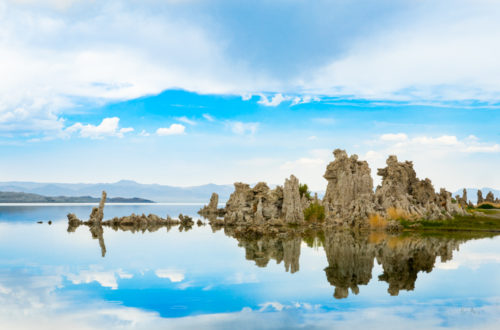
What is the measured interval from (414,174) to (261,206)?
28.5m

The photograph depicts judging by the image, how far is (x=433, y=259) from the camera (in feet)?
106

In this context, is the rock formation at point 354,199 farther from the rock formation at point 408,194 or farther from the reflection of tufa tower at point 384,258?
the reflection of tufa tower at point 384,258

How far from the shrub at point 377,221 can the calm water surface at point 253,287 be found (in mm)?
19680

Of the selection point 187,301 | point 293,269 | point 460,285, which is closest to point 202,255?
point 293,269

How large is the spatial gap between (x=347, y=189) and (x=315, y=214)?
7.78 meters

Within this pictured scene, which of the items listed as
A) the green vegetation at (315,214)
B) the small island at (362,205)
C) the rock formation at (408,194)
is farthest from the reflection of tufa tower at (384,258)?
the green vegetation at (315,214)

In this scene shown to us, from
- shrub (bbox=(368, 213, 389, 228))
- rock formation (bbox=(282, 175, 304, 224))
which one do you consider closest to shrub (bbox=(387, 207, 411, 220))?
shrub (bbox=(368, 213, 389, 228))

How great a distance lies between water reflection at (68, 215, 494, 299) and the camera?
81.8ft

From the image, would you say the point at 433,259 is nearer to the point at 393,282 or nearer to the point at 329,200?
the point at 393,282

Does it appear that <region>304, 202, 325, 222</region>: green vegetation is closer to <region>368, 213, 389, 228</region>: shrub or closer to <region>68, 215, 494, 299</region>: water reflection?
<region>368, 213, 389, 228</region>: shrub

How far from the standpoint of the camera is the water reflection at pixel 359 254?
24945 mm

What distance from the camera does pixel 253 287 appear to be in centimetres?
2297

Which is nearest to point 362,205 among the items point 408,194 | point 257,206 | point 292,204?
point 408,194

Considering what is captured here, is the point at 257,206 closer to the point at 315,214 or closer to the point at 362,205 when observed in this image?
the point at 315,214
